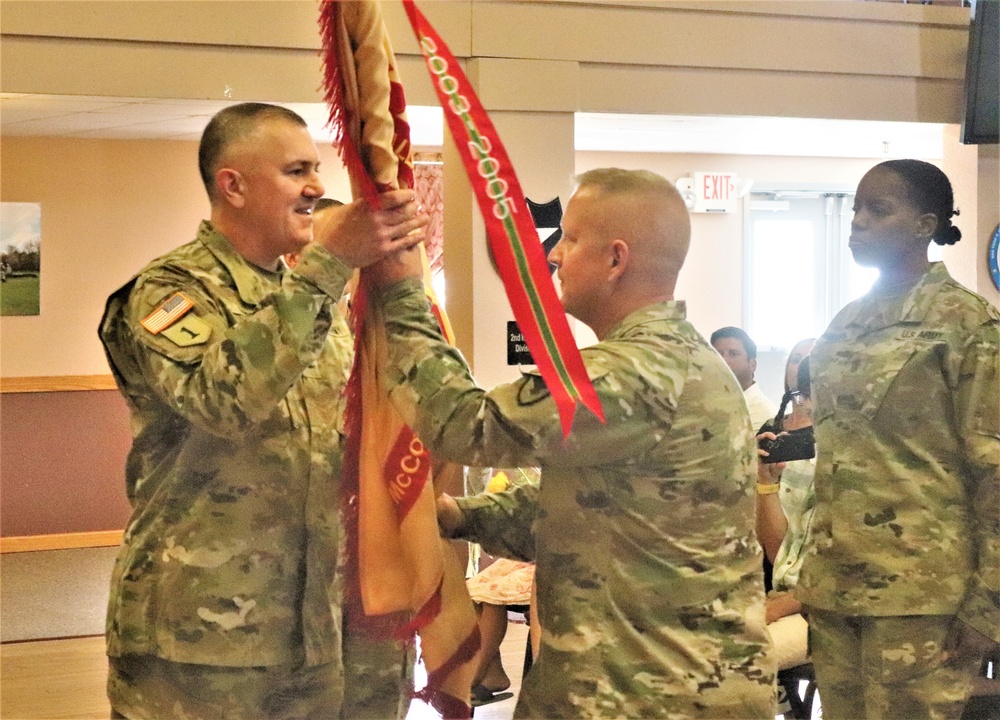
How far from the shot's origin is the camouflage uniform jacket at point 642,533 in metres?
1.74

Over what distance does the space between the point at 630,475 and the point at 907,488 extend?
3.85ft

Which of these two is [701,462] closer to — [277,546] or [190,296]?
[277,546]

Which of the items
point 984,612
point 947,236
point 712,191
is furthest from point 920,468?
point 712,191

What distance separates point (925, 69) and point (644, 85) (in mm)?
1622

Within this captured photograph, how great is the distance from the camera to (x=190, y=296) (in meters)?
2.01

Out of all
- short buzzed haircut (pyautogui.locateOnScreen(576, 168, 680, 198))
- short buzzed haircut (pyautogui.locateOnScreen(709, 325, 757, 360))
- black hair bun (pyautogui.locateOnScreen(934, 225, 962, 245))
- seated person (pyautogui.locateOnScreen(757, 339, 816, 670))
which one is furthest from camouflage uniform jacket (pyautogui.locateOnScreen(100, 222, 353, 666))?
short buzzed haircut (pyautogui.locateOnScreen(709, 325, 757, 360))

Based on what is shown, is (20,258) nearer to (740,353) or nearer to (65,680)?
(65,680)

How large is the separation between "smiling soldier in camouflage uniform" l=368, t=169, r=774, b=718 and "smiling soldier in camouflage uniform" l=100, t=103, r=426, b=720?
0.37 meters

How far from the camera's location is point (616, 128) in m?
7.83

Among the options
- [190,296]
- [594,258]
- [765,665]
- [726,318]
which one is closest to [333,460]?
[190,296]

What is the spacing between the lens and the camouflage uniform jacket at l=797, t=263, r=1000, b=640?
2660mm

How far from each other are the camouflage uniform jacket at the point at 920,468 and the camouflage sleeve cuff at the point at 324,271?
143 centimetres

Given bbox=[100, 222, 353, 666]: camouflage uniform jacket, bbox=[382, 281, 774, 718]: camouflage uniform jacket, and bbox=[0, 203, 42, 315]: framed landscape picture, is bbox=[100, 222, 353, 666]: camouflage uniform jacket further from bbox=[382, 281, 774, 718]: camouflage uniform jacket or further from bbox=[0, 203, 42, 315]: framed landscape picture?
bbox=[0, 203, 42, 315]: framed landscape picture

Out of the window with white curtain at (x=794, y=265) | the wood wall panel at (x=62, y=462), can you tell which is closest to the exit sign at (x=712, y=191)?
the window with white curtain at (x=794, y=265)
